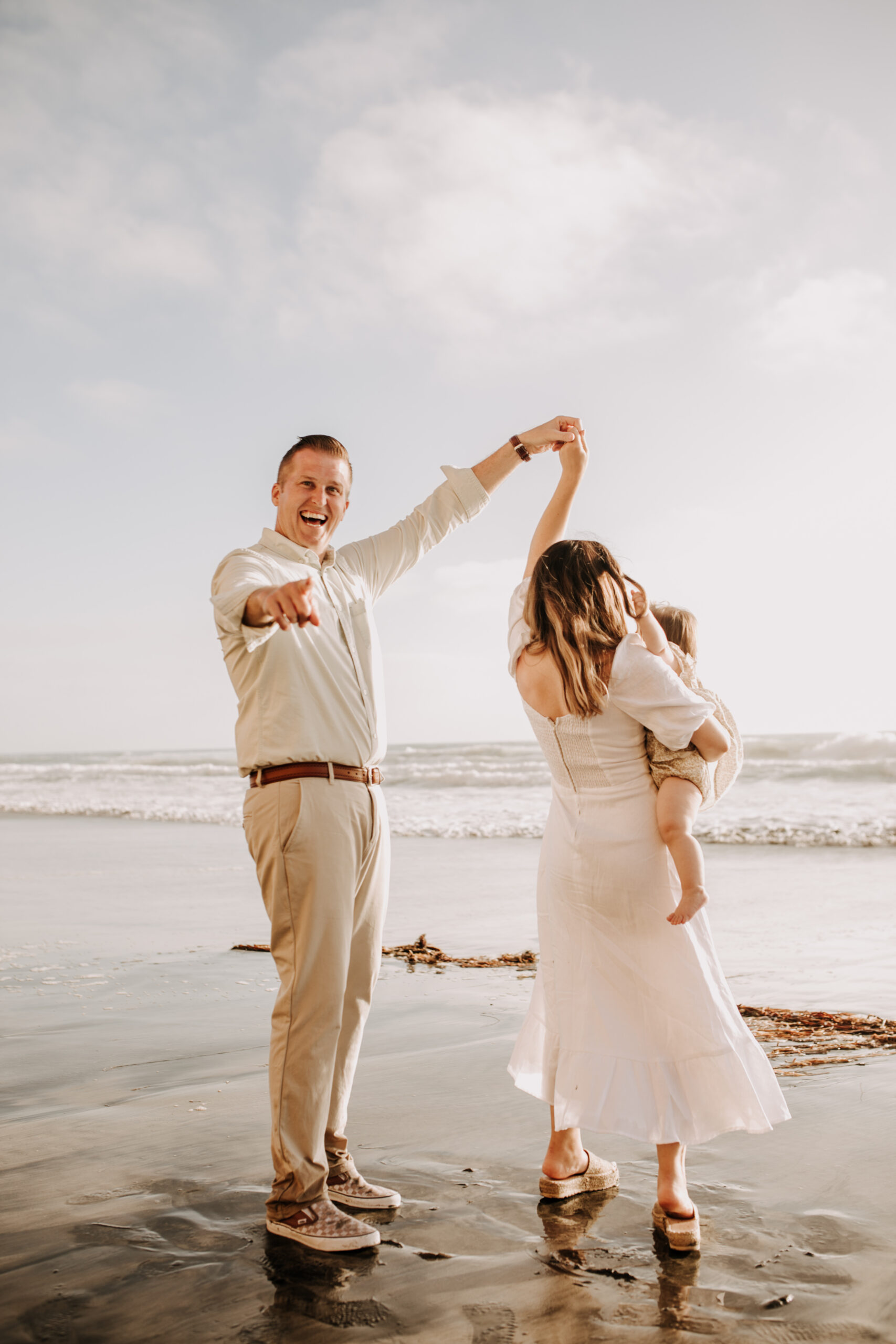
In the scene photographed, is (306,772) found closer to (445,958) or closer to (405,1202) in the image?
(405,1202)

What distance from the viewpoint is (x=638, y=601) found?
2.71m

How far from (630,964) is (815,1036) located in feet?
6.88

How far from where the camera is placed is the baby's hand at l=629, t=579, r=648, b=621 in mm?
2703

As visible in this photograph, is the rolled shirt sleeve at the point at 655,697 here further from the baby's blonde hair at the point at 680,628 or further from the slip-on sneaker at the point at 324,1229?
the slip-on sneaker at the point at 324,1229

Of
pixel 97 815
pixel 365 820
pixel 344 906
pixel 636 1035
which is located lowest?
pixel 97 815

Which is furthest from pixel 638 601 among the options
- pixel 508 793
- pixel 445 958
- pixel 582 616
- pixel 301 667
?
pixel 508 793

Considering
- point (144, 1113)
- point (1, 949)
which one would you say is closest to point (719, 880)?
point (1, 949)

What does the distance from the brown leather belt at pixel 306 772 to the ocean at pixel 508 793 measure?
996 cm

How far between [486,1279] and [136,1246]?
85 centimetres

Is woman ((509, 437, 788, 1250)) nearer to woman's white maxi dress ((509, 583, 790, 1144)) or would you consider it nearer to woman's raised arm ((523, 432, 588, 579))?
woman's white maxi dress ((509, 583, 790, 1144))

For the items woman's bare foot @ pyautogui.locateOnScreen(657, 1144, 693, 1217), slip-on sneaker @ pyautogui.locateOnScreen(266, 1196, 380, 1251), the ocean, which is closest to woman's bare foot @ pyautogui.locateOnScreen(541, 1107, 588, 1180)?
woman's bare foot @ pyautogui.locateOnScreen(657, 1144, 693, 1217)

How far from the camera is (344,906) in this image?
255 centimetres

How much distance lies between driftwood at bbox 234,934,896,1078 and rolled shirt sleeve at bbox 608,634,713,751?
1.87m

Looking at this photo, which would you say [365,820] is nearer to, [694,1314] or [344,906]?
[344,906]
